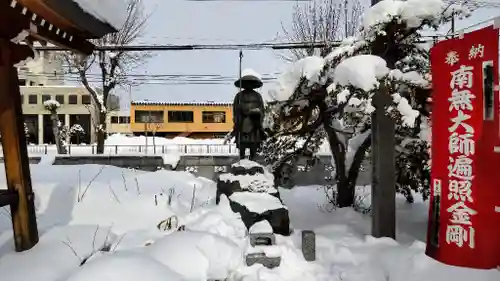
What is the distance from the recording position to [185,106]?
34.8 meters

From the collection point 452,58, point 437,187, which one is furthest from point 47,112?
point 452,58

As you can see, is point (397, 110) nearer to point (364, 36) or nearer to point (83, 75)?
point (364, 36)

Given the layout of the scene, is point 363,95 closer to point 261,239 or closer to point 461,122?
point 461,122

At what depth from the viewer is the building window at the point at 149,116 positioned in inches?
1351

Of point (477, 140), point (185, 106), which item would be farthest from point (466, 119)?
point (185, 106)

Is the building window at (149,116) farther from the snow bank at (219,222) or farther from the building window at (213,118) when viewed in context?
the snow bank at (219,222)

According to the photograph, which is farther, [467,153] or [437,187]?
[437,187]

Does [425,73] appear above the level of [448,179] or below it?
above

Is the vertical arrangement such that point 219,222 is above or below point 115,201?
below

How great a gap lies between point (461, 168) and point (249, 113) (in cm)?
381

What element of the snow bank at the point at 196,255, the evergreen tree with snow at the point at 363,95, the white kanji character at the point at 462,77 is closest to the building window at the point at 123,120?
the evergreen tree with snow at the point at 363,95

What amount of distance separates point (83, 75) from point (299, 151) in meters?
12.5

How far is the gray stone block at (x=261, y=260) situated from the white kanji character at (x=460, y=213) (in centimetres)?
223

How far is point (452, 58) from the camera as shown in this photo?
525 cm
